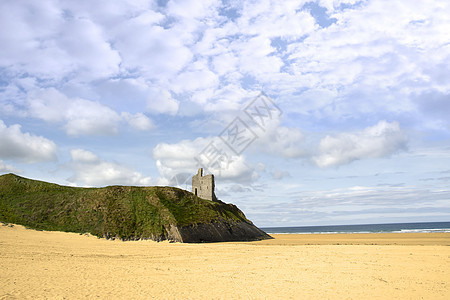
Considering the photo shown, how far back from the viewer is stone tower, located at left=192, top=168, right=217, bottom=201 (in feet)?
151

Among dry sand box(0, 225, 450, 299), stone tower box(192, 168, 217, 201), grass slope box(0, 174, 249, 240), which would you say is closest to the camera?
dry sand box(0, 225, 450, 299)

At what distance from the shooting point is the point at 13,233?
88.5ft

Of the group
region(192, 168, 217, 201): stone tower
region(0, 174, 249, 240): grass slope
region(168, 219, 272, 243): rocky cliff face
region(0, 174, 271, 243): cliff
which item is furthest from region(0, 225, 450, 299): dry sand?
region(192, 168, 217, 201): stone tower

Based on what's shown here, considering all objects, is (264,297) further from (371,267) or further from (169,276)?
(371,267)

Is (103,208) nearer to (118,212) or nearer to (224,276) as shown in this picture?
(118,212)

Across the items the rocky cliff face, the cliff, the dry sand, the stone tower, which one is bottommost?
the dry sand

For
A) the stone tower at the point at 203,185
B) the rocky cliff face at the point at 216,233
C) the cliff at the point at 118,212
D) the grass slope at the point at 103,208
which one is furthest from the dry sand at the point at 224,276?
the stone tower at the point at 203,185

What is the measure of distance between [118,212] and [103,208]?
5.75 feet

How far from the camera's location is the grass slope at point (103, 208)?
32.2 metres

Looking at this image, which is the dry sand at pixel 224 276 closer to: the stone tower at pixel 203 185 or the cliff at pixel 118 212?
the cliff at pixel 118 212

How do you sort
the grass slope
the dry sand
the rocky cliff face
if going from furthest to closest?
the grass slope → the rocky cliff face → the dry sand

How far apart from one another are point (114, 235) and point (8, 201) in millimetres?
12989

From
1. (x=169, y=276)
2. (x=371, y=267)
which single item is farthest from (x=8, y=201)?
(x=371, y=267)

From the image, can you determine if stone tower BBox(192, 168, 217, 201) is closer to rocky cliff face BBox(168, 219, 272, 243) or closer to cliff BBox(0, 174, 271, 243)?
cliff BBox(0, 174, 271, 243)
